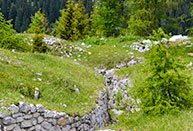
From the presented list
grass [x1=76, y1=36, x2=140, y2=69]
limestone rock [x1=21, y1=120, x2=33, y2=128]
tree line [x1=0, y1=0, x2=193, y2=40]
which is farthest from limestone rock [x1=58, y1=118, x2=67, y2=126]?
tree line [x1=0, y1=0, x2=193, y2=40]

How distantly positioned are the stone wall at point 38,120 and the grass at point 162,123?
7.28 feet

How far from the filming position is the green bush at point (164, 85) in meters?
5.57

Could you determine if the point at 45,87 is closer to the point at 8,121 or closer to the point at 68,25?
the point at 8,121

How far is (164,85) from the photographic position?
227 inches

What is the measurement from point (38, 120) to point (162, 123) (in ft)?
13.1

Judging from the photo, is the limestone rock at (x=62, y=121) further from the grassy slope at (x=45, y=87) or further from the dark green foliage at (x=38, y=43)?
the dark green foliage at (x=38, y=43)

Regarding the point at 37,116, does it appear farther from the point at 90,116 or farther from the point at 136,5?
the point at 136,5

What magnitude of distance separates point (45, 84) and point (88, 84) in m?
2.88

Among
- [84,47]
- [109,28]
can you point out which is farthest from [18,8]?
[84,47]

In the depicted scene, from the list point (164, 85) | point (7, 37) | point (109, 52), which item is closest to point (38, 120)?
point (164, 85)

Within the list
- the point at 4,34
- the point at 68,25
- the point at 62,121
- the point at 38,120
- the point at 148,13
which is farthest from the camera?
the point at 68,25

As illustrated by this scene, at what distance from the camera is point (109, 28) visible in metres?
27.2

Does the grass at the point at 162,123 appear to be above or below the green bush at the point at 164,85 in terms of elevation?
below

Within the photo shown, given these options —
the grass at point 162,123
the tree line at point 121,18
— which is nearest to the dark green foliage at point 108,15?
the tree line at point 121,18
